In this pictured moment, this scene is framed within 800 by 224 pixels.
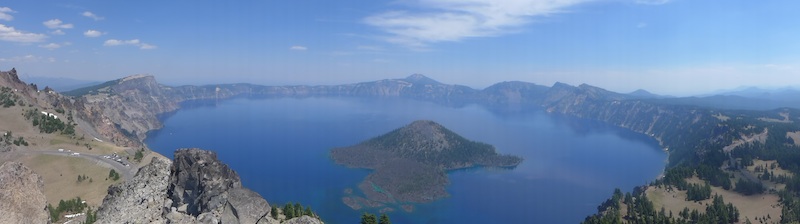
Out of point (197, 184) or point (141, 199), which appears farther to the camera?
point (197, 184)

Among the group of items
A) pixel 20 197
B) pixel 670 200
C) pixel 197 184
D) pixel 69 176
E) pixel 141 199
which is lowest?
pixel 670 200

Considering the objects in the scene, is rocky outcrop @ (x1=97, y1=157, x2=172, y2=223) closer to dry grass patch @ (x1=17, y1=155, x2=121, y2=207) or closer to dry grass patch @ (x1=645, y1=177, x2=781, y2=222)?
dry grass patch @ (x1=17, y1=155, x2=121, y2=207)

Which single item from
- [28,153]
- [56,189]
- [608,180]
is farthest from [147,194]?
[608,180]

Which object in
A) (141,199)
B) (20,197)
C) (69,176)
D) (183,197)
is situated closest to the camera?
(20,197)

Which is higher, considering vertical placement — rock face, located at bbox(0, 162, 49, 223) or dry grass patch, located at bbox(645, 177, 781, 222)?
rock face, located at bbox(0, 162, 49, 223)

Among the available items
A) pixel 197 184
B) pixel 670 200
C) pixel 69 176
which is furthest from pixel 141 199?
pixel 670 200

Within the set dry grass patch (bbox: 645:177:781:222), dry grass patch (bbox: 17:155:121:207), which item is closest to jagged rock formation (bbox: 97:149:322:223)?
dry grass patch (bbox: 17:155:121:207)

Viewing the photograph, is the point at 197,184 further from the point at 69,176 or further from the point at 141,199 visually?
the point at 69,176
